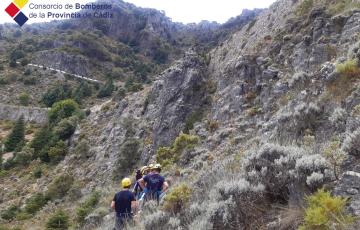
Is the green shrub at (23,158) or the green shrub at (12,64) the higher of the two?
the green shrub at (12,64)

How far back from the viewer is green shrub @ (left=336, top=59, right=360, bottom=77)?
33.5 feet

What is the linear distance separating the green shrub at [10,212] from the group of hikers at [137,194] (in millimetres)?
16241

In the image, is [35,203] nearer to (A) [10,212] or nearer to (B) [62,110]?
(A) [10,212]

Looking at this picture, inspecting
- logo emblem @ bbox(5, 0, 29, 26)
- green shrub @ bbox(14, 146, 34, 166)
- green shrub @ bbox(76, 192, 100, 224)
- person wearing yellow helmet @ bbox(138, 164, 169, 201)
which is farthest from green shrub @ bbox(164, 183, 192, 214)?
logo emblem @ bbox(5, 0, 29, 26)

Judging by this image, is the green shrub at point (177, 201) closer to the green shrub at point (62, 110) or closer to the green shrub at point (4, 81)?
the green shrub at point (62, 110)

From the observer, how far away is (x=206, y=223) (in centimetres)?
562

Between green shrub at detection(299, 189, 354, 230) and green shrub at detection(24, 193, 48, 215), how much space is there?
77.1 feet

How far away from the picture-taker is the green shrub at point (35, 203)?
25.5m

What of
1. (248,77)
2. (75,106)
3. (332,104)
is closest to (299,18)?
(248,77)

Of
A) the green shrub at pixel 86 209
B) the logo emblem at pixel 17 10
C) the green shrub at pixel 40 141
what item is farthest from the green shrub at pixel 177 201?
the logo emblem at pixel 17 10

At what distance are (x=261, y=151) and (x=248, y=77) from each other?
15249mm

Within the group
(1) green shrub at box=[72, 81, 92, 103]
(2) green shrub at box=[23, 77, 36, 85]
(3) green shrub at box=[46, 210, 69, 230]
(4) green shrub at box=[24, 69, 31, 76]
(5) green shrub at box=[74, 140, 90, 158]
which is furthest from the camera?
(4) green shrub at box=[24, 69, 31, 76]

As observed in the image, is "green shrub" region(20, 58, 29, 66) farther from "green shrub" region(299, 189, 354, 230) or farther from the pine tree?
"green shrub" region(299, 189, 354, 230)

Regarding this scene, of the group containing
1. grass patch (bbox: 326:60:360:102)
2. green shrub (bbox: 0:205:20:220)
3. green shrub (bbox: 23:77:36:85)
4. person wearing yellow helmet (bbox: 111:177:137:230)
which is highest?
green shrub (bbox: 23:77:36:85)
